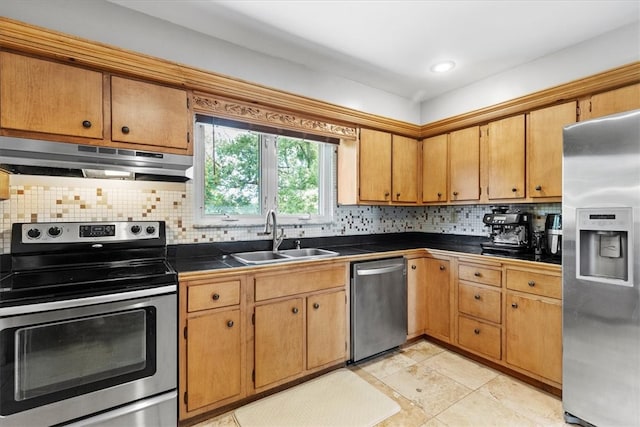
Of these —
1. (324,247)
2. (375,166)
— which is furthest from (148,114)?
Answer: (375,166)

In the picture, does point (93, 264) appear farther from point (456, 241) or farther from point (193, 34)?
point (456, 241)

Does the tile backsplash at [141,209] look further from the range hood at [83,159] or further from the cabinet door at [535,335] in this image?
the cabinet door at [535,335]

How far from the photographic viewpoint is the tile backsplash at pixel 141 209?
1.79 metres

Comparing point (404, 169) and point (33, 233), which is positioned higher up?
point (404, 169)

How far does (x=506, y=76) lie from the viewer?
8.95 feet

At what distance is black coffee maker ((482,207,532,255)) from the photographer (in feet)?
8.25

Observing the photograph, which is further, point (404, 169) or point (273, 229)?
point (404, 169)

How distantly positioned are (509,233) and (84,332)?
3030 mm

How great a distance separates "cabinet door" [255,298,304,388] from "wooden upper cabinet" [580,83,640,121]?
2421mm

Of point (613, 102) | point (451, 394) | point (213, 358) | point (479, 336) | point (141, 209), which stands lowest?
point (451, 394)

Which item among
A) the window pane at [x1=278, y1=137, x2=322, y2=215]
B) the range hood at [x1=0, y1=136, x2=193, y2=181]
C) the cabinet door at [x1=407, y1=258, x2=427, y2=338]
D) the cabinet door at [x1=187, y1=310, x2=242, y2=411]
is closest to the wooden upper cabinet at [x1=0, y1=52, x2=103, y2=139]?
the range hood at [x1=0, y1=136, x2=193, y2=181]

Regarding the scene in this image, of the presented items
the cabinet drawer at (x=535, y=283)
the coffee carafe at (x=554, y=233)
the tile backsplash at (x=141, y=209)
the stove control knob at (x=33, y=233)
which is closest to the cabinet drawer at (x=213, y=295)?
the tile backsplash at (x=141, y=209)

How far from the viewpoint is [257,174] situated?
8.87 feet

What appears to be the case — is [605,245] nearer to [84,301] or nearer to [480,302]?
[480,302]
